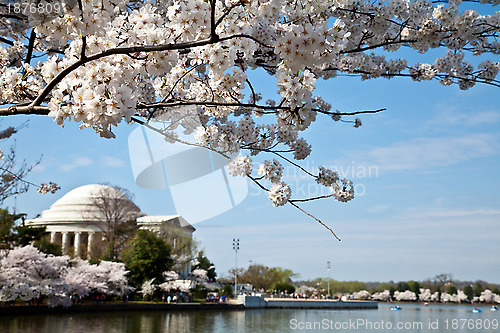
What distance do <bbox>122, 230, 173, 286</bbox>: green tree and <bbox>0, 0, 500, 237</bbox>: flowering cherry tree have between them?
30.1m

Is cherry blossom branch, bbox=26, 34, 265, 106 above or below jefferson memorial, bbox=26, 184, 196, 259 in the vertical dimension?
below

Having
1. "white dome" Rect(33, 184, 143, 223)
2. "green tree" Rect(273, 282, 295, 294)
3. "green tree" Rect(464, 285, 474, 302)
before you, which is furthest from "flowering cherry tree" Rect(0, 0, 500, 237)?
"green tree" Rect(464, 285, 474, 302)

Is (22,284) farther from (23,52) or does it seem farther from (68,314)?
(23,52)

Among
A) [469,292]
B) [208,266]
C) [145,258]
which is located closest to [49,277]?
[145,258]

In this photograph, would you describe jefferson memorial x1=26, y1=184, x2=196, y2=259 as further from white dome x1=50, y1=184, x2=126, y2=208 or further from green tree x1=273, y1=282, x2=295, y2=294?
green tree x1=273, y1=282, x2=295, y2=294

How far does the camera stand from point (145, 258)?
34469mm

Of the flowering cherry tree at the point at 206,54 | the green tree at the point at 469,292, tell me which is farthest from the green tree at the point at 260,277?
the flowering cherry tree at the point at 206,54

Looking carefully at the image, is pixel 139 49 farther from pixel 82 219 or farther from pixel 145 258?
pixel 82 219

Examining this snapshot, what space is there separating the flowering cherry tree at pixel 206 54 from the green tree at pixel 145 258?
1184 inches

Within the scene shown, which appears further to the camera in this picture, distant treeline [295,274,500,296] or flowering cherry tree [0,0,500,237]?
distant treeline [295,274,500,296]

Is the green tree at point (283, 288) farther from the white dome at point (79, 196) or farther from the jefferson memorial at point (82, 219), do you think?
the white dome at point (79, 196)

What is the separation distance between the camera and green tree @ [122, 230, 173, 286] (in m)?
34.2

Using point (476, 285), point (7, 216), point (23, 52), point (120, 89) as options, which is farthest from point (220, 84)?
point (476, 285)

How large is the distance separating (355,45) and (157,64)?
2.73 m
